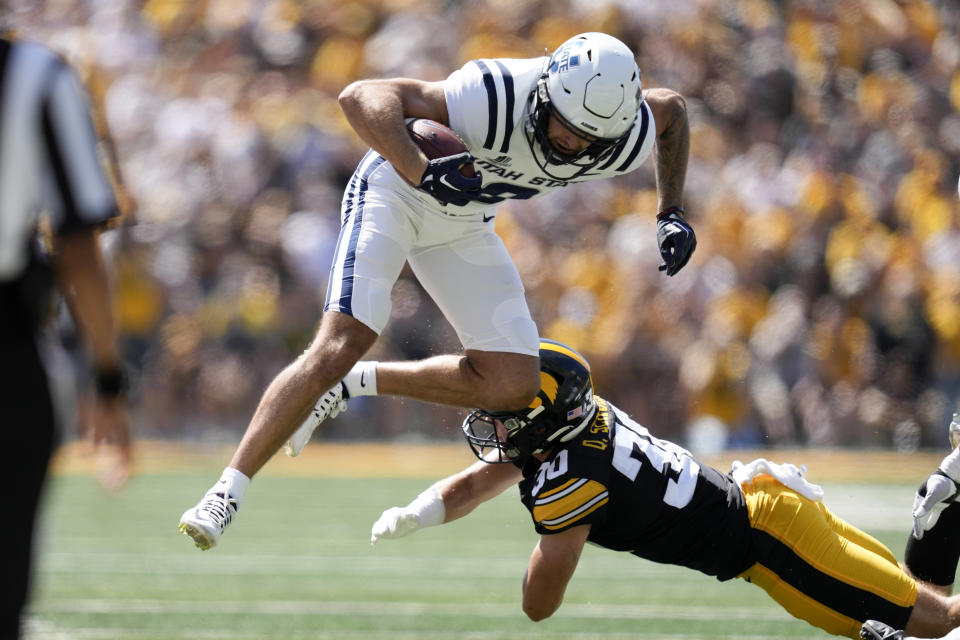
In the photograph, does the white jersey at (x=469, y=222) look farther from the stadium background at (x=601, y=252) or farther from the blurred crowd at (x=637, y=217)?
the blurred crowd at (x=637, y=217)

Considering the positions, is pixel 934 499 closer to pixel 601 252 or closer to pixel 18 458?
pixel 18 458

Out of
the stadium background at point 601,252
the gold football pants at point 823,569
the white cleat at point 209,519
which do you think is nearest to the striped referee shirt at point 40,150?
the white cleat at point 209,519

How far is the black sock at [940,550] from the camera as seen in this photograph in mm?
4465

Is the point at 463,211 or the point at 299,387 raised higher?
the point at 463,211

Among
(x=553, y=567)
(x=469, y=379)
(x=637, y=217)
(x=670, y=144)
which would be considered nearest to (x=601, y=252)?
(x=637, y=217)

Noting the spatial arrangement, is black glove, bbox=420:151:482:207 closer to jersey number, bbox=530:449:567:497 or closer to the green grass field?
jersey number, bbox=530:449:567:497

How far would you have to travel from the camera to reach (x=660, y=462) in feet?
14.5

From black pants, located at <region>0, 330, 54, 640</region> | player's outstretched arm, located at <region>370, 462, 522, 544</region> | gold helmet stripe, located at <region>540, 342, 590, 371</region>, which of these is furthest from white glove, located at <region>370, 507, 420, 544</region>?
black pants, located at <region>0, 330, 54, 640</region>

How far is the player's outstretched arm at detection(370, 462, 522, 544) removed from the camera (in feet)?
15.6

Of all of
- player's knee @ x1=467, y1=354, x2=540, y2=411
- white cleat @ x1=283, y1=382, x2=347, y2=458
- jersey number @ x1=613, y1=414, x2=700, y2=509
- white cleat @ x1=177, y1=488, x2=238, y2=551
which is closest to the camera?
white cleat @ x1=177, y1=488, x2=238, y2=551

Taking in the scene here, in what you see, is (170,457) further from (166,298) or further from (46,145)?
(46,145)

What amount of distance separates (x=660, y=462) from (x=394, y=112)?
56.6 inches

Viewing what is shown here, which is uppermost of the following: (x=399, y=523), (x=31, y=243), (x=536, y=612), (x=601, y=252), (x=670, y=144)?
(x=31, y=243)

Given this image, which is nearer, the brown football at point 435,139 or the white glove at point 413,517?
the brown football at point 435,139
